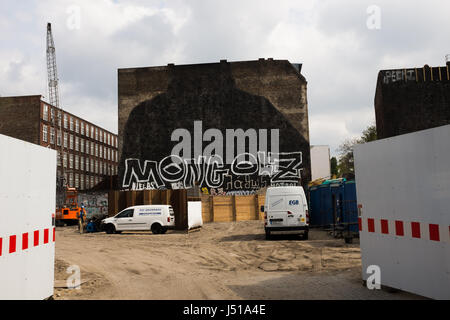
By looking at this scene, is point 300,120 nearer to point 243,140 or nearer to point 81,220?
point 243,140

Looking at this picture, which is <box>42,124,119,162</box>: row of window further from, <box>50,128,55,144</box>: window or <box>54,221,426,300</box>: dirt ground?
<box>54,221,426,300</box>: dirt ground

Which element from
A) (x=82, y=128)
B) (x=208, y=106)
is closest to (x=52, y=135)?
(x=82, y=128)

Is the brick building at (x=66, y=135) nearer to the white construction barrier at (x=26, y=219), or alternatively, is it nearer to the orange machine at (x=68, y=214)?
the orange machine at (x=68, y=214)

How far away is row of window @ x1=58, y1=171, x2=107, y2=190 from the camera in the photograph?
79.4 meters

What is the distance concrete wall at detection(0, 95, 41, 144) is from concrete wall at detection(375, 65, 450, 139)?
55085 millimetres

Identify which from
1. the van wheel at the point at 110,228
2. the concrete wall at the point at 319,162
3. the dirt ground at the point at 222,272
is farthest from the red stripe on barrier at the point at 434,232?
the concrete wall at the point at 319,162

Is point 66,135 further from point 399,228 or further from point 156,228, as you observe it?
point 399,228

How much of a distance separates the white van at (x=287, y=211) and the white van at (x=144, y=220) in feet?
26.5

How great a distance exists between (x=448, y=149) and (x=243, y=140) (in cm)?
4015

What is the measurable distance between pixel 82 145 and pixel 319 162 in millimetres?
50735

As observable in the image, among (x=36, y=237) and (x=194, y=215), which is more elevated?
(x=36, y=237)

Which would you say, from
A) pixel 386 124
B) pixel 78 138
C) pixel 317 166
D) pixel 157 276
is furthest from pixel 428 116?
pixel 78 138

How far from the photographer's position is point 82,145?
86.4 m

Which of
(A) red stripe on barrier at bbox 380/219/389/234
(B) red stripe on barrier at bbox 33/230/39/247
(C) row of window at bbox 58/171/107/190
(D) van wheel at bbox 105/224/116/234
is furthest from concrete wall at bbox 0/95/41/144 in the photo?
(A) red stripe on barrier at bbox 380/219/389/234
